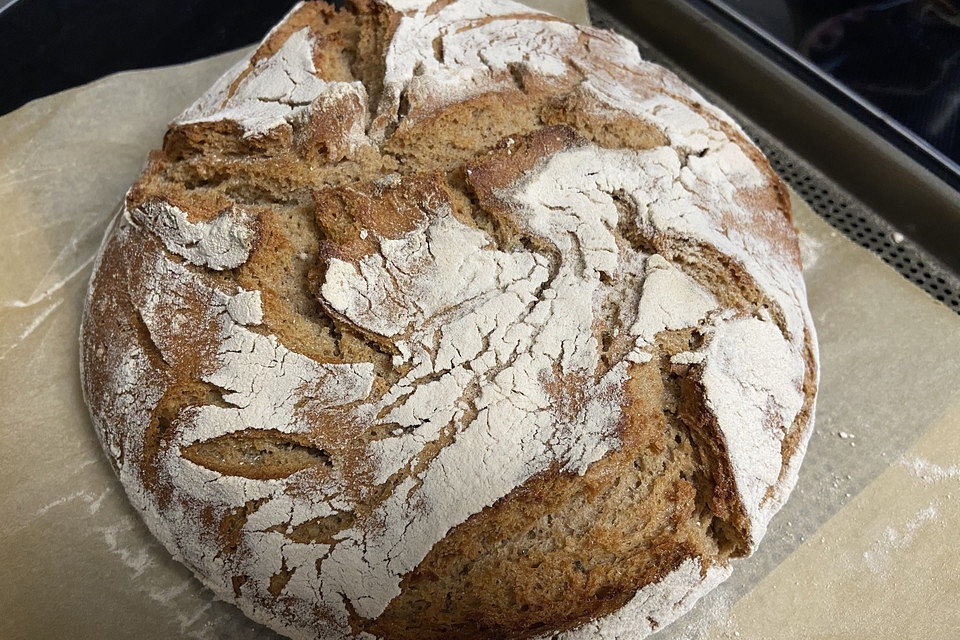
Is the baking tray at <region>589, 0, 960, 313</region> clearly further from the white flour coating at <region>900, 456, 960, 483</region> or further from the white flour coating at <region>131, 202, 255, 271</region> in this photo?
the white flour coating at <region>131, 202, 255, 271</region>

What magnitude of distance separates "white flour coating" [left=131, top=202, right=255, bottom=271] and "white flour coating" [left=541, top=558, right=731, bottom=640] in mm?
960

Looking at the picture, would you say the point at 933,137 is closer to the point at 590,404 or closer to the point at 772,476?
the point at 772,476

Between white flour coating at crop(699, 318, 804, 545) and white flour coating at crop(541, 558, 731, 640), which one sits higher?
white flour coating at crop(699, 318, 804, 545)

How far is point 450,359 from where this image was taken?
1.26 metres

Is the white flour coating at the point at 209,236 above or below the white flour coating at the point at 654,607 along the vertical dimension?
above

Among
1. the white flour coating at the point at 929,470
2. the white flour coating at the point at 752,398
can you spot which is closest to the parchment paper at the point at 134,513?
the white flour coating at the point at 929,470

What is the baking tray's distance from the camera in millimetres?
1896

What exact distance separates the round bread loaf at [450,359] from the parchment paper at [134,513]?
222 millimetres

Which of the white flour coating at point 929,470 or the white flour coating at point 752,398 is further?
the white flour coating at point 929,470

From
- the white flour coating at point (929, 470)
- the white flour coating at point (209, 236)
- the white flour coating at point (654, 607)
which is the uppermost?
the white flour coating at point (209, 236)

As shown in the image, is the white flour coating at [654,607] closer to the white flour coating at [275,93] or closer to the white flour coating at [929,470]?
the white flour coating at [929,470]

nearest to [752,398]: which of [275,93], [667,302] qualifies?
[667,302]

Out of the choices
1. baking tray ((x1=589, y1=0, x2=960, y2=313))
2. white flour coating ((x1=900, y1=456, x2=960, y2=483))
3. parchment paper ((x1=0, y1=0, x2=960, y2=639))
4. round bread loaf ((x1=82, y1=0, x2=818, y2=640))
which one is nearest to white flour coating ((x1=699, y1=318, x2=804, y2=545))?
round bread loaf ((x1=82, y1=0, x2=818, y2=640))

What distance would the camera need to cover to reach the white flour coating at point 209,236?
1353 mm
